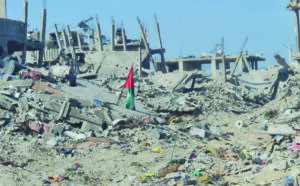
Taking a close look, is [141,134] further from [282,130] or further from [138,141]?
[282,130]

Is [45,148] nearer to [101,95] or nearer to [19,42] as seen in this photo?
[101,95]

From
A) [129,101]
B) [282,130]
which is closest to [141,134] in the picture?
[129,101]

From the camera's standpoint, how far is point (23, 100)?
14781 mm

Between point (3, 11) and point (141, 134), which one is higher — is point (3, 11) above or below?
above

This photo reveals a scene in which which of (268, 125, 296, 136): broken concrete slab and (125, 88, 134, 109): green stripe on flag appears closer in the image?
(268, 125, 296, 136): broken concrete slab

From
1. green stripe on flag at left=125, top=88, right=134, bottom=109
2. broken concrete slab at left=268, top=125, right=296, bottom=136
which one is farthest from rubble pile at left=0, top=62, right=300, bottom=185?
green stripe on flag at left=125, top=88, right=134, bottom=109

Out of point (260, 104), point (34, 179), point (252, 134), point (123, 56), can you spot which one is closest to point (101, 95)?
point (252, 134)

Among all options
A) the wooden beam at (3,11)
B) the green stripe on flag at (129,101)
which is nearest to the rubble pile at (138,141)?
the green stripe on flag at (129,101)

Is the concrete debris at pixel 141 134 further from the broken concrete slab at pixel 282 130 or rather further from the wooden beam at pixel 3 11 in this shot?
the wooden beam at pixel 3 11

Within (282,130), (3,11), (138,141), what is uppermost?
(3,11)

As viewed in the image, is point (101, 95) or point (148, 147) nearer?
point (148, 147)

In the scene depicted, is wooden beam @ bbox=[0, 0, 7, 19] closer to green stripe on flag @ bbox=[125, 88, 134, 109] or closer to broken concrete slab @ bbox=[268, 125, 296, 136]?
green stripe on flag @ bbox=[125, 88, 134, 109]

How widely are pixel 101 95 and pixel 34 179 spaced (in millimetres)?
8802

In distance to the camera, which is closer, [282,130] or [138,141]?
[282,130]
